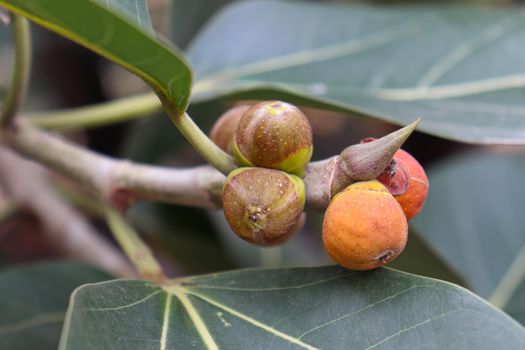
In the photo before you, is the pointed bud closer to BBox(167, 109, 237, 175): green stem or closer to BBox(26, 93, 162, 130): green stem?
BBox(167, 109, 237, 175): green stem

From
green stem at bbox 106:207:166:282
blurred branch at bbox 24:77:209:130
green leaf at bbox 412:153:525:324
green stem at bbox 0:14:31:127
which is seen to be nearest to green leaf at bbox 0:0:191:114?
green stem at bbox 106:207:166:282

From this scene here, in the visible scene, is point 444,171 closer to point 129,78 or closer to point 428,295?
point 428,295

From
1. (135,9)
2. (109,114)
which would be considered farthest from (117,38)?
(109,114)

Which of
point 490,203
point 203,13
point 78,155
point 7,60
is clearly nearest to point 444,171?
point 490,203

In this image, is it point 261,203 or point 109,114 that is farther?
point 109,114

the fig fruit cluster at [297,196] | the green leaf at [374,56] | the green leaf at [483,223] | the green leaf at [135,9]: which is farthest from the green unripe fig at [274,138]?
the green leaf at [483,223]

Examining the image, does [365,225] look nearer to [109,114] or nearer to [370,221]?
[370,221]
